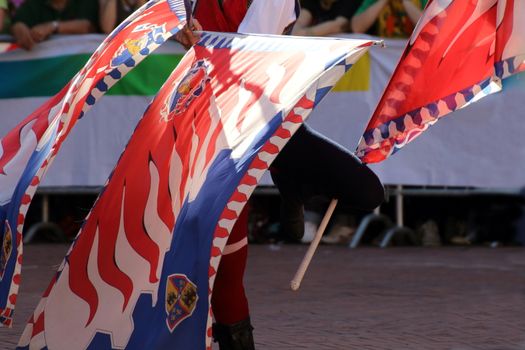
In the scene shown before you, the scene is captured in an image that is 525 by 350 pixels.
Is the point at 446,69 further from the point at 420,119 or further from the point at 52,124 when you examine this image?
the point at 52,124

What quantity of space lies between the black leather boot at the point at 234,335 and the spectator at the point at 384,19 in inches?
226

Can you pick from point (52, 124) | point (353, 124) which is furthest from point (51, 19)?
point (52, 124)

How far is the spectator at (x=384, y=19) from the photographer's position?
10.4 metres

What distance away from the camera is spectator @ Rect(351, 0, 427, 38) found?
10.4 meters

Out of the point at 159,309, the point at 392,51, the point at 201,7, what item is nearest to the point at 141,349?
the point at 159,309

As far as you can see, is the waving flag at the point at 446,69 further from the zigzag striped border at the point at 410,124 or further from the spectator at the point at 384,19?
the spectator at the point at 384,19

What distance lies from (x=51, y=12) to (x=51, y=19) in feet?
0.19

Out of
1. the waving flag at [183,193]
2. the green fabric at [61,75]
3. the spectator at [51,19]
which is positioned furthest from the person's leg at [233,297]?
the spectator at [51,19]

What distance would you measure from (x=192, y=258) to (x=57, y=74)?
22.5 feet

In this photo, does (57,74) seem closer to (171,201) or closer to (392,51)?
(392,51)

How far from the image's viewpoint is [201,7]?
4.98m

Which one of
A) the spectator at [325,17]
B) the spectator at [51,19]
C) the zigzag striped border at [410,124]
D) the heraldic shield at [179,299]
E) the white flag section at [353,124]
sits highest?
the zigzag striped border at [410,124]

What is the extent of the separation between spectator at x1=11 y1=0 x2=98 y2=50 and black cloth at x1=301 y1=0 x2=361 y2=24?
5.84 ft

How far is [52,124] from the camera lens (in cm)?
509
